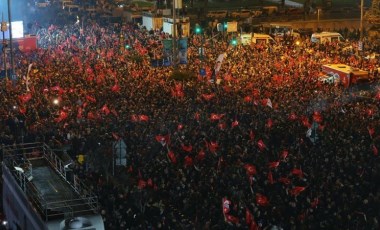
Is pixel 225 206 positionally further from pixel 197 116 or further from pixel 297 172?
pixel 197 116

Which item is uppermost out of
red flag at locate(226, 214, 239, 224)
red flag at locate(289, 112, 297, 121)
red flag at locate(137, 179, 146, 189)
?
red flag at locate(289, 112, 297, 121)

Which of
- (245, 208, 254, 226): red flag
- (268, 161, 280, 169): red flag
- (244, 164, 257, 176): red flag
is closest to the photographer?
(245, 208, 254, 226): red flag

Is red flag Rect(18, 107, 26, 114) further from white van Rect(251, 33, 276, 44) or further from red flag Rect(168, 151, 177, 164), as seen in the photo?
white van Rect(251, 33, 276, 44)

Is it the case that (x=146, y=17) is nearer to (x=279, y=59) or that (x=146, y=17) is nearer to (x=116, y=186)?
(x=279, y=59)

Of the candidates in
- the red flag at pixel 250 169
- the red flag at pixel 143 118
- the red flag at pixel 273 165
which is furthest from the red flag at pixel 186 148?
the red flag at pixel 143 118

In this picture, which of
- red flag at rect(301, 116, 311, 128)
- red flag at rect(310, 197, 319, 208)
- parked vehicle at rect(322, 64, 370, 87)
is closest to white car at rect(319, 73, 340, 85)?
parked vehicle at rect(322, 64, 370, 87)
